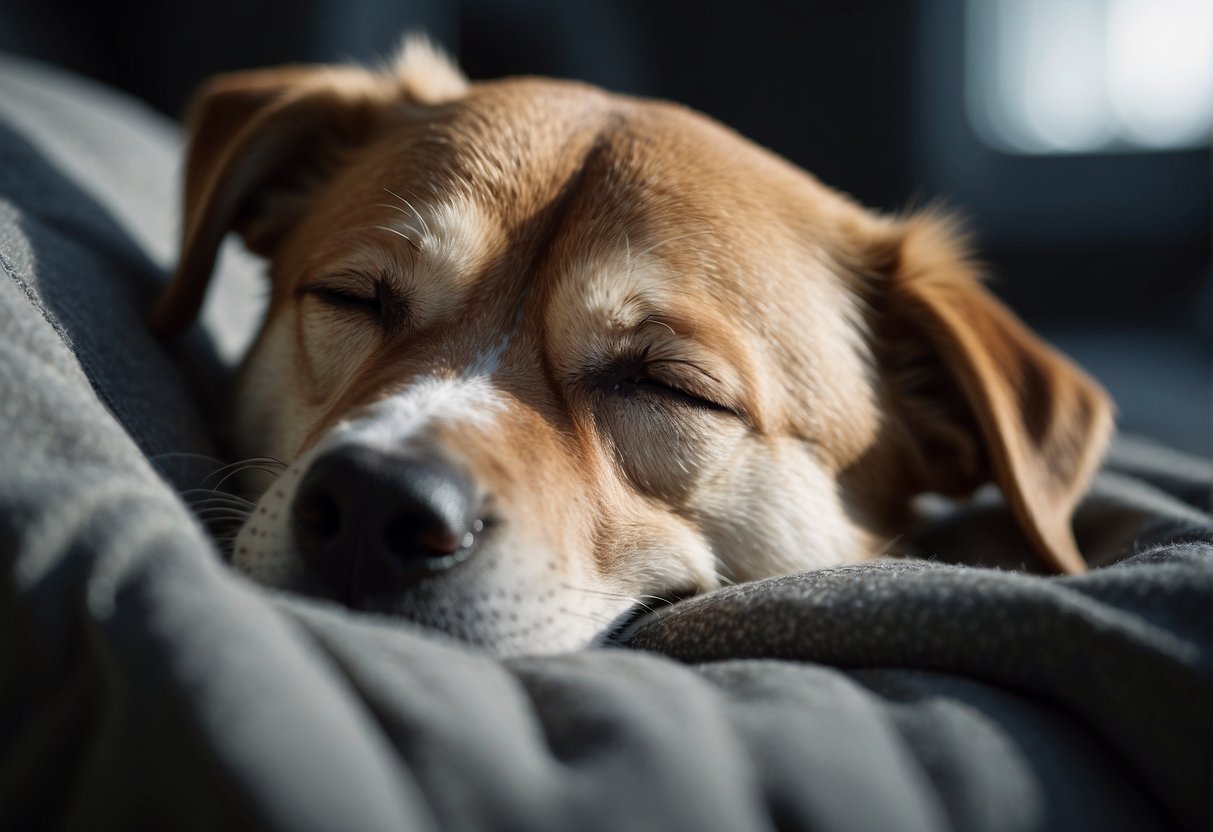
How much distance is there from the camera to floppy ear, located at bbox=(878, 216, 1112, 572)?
1616mm

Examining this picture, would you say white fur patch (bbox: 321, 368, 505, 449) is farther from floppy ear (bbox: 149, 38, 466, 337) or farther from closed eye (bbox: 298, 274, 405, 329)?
floppy ear (bbox: 149, 38, 466, 337)

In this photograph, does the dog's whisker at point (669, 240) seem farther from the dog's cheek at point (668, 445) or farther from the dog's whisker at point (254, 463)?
the dog's whisker at point (254, 463)

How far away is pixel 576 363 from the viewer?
145 cm

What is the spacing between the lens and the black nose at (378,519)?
1042mm

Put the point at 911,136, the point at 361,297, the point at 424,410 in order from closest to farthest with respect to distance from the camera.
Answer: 1. the point at 424,410
2. the point at 361,297
3. the point at 911,136

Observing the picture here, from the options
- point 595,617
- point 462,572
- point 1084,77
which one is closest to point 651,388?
point 595,617

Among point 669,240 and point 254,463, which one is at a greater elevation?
point 669,240

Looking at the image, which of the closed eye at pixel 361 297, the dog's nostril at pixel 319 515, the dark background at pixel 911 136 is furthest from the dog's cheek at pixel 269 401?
the dark background at pixel 911 136

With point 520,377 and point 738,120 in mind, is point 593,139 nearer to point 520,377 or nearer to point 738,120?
point 520,377

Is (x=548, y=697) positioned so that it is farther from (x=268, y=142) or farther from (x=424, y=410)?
(x=268, y=142)

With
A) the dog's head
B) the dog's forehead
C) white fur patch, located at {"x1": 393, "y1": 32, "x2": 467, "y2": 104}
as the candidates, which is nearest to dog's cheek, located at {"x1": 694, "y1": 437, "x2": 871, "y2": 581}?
the dog's head

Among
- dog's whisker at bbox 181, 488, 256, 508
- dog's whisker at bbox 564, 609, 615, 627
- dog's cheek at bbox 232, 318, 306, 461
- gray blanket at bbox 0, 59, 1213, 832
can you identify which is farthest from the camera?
dog's cheek at bbox 232, 318, 306, 461

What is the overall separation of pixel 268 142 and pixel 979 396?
132 centimetres

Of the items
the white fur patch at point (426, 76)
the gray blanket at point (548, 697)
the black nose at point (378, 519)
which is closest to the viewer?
the gray blanket at point (548, 697)
